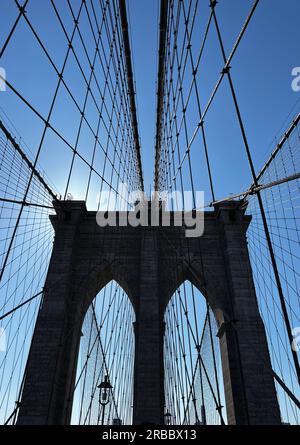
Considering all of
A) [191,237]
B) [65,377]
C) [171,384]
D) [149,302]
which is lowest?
[65,377]

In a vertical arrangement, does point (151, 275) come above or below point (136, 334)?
above

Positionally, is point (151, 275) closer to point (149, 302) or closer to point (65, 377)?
point (149, 302)

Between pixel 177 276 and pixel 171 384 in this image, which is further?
pixel 171 384

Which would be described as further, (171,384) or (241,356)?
(171,384)

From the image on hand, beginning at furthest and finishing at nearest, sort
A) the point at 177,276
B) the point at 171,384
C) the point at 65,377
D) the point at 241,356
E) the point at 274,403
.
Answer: the point at 171,384
the point at 177,276
the point at 65,377
the point at 241,356
the point at 274,403

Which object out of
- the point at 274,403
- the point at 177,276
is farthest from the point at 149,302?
the point at 274,403

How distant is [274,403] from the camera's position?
35.5 feet

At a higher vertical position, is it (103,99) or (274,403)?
(103,99)

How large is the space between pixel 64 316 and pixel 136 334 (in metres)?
2.78

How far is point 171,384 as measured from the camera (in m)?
17.8

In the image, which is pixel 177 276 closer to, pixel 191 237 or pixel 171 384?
pixel 191 237
